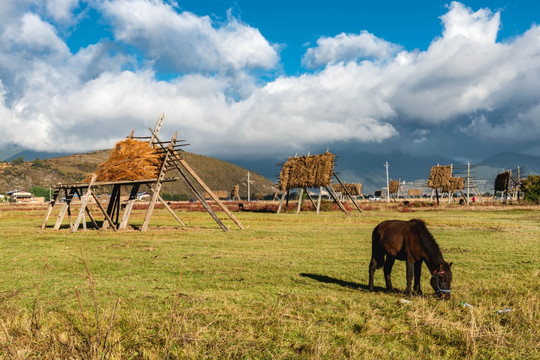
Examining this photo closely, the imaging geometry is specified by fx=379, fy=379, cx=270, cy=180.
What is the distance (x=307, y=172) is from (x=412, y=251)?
3488cm

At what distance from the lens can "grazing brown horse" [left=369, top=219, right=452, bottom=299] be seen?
6891 mm

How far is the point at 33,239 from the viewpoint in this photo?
15.8 m

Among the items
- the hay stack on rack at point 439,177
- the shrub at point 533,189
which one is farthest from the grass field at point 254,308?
the hay stack on rack at point 439,177

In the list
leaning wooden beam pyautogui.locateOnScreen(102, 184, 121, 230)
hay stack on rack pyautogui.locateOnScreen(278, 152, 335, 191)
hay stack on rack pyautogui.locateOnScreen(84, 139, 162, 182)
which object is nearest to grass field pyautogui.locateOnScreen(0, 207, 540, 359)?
hay stack on rack pyautogui.locateOnScreen(84, 139, 162, 182)

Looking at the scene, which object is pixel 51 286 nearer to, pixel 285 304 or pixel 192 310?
pixel 192 310

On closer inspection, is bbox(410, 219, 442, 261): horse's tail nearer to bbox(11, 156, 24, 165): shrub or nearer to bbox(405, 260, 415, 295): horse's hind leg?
bbox(405, 260, 415, 295): horse's hind leg

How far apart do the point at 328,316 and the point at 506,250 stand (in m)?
10.6

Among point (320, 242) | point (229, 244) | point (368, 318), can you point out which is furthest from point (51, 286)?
point (320, 242)

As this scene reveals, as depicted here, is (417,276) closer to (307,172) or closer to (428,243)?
(428,243)

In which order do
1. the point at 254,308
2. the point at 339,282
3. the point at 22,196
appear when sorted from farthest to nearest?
1. the point at 22,196
2. the point at 339,282
3. the point at 254,308

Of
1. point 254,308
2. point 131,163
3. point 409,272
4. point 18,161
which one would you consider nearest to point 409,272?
point 409,272

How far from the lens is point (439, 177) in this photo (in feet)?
201

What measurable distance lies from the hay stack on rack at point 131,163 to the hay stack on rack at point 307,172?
22416 mm

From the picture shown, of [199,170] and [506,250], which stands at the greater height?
[199,170]
